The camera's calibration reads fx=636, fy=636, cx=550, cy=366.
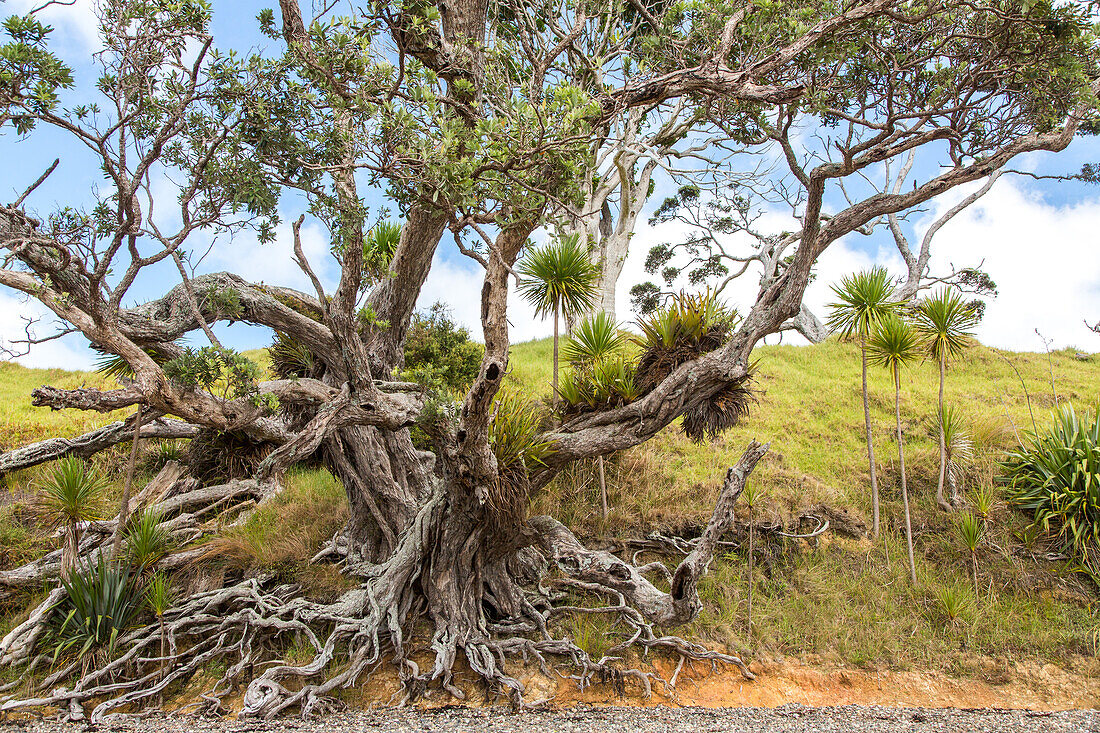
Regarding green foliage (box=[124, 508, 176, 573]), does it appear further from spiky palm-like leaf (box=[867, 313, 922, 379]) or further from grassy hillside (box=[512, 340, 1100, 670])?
spiky palm-like leaf (box=[867, 313, 922, 379])

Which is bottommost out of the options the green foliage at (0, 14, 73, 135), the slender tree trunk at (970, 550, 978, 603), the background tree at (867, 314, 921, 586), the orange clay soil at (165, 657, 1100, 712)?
the orange clay soil at (165, 657, 1100, 712)

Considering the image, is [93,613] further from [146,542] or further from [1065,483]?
[1065,483]

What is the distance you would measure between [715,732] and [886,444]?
822 centimetres

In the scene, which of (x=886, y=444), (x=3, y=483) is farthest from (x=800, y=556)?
(x=3, y=483)

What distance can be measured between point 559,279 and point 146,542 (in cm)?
590

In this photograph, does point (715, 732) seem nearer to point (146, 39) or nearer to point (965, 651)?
point (965, 651)

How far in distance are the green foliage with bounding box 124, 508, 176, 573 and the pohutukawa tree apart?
1.99 ft

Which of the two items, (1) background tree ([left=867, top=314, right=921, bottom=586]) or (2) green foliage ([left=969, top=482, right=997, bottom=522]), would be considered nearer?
(1) background tree ([left=867, top=314, right=921, bottom=586])

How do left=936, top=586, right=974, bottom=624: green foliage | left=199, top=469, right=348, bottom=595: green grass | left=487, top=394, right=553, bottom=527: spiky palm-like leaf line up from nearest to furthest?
left=487, top=394, right=553, bottom=527: spiky palm-like leaf → left=199, top=469, right=348, bottom=595: green grass → left=936, top=586, right=974, bottom=624: green foliage

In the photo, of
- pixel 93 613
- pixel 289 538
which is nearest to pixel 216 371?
pixel 93 613

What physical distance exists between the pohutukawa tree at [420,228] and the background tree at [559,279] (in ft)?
5.51

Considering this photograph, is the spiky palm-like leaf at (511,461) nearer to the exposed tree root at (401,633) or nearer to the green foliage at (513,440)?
the green foliage at (513,440)

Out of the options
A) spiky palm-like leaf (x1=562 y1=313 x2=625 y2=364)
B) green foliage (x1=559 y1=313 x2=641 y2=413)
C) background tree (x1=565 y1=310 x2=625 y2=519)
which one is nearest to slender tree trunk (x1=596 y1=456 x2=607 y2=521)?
background tree (x1=565 y1=310 x2=625 y2=519)

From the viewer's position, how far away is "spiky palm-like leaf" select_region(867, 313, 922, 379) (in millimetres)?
9047
